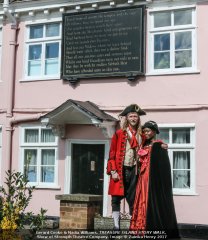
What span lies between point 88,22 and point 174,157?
4.26 meters

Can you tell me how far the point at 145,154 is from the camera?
7.88m

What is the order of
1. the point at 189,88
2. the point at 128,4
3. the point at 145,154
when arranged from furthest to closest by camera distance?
1. the point at 128,4
2. the point at 189,88
3. the point at 145,154

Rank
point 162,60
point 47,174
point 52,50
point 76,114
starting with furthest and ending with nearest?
point 52,50
point 47,174
point 76,114
point 162,60

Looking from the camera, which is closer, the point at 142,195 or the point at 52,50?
the point at 142,195

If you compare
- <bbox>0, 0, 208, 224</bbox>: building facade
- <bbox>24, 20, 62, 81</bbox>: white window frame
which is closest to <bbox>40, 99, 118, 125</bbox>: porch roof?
<bbox>0, 0, 208, 224</bbox>: building facade

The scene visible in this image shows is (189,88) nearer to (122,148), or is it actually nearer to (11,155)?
(122,148)

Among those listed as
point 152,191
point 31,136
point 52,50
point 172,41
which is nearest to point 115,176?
point 152,191

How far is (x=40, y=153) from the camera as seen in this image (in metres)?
12.8

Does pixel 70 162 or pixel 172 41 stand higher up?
pixel 172 41

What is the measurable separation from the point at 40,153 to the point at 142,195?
561cm

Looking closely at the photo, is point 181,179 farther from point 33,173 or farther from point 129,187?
point 33,173

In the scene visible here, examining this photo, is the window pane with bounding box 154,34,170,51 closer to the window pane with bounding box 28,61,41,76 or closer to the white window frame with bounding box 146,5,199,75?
the white window frame with bounding box 146,5,199,75

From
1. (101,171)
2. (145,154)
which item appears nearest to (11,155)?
(101,171)

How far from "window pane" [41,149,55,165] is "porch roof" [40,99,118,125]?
0.97 m
